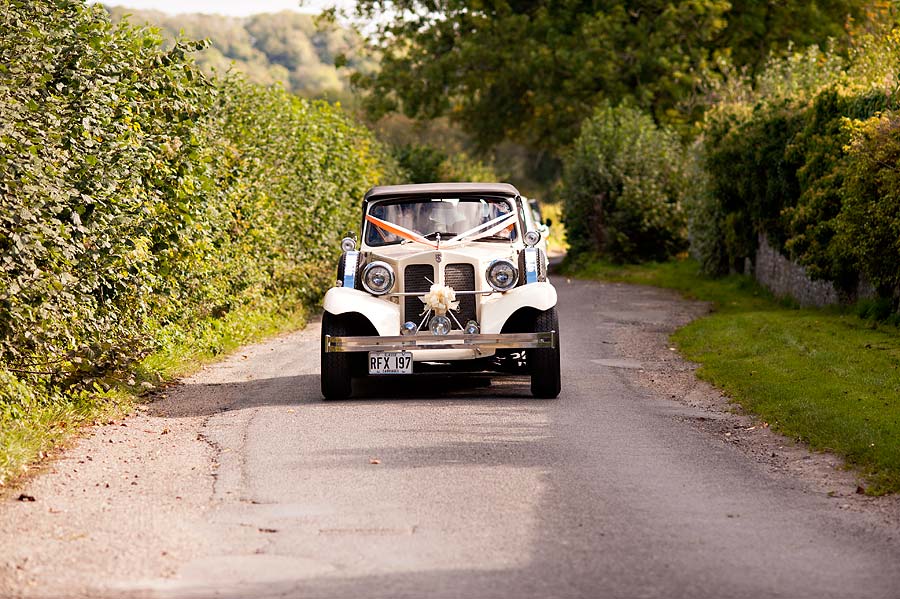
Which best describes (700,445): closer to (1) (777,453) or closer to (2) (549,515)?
(1) (777,453)

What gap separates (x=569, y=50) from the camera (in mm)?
41594

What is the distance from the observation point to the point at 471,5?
1732 inches

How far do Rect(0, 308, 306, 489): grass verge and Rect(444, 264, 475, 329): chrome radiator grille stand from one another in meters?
3.13

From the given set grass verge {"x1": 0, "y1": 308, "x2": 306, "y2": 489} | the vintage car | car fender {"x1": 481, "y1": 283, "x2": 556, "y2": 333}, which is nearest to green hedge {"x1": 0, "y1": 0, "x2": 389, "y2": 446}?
grass verge {"x1": 0, "y1": 308, "x2": 306, "y2": 489}

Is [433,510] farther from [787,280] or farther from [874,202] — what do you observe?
[787,280]

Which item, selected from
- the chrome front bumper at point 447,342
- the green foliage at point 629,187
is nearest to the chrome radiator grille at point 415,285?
the chrome front bumper at point 447,342

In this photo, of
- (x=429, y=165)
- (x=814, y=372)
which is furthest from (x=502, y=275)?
(x=429, y=165)

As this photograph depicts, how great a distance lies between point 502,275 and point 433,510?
17.9 ft

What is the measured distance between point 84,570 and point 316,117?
1801cm

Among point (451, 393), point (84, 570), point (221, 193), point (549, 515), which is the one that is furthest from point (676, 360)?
point (84, 570)

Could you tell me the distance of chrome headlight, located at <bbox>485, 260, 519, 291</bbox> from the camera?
42.1ft

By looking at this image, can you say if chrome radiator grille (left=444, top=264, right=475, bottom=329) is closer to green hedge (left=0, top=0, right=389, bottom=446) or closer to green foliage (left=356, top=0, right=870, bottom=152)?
green hedge (left=0, top=0, right=389, bottom=446)

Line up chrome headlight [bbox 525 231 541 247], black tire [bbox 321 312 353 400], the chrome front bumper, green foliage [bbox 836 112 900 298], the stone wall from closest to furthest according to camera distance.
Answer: the chrome front bumper
black tire [bbox 321 312 353 400]
chrome headlight [bbox 525 231 541 247]
green foliage [bbox 836 112 900 298]
the stone wall

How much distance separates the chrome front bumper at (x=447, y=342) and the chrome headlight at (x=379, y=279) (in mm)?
717
